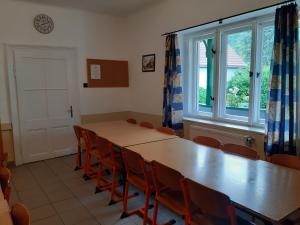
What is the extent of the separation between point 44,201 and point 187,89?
2.74 m

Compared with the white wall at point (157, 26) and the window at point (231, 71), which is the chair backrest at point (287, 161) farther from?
the white wall at point (157, 26)

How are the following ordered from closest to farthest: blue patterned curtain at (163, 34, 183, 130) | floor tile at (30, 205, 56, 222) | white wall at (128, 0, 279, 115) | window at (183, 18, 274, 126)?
1. floor tile at (30, 205, 56, 222)
2. window at (183, 18, 274, 126)
3. white wall at (128, 0, 279, 115)
4. blue patterned curtain at (163, 34, 183, 130)

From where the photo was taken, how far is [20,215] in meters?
1.36

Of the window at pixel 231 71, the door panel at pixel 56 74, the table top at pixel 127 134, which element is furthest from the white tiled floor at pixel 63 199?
the window at pixel 231 71

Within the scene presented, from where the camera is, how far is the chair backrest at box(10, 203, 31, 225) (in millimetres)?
1310

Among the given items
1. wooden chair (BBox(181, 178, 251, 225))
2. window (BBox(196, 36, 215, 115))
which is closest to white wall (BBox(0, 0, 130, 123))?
window (BBox(196, 36, 215, 115))

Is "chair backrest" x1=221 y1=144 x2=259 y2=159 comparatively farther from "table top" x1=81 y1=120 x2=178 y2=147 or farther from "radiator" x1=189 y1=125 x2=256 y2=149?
"table top" x1=81 y1=120 x2=178 y2=147

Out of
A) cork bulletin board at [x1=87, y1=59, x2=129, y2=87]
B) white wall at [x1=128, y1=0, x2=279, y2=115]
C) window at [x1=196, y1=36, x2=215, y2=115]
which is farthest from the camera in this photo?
cork bulletin board at [x1=87, y1=59, x2=129, y2=87]

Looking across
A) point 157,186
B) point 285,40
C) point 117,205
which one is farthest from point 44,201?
point 285,40

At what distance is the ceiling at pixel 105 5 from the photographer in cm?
421

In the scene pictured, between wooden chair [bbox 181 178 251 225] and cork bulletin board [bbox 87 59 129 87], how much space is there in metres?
3.69

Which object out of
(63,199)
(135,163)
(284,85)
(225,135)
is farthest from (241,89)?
(63,199)

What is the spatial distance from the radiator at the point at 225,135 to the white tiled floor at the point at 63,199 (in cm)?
128

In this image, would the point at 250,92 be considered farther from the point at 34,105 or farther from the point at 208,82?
the point at 34,105
